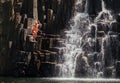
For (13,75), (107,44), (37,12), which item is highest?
(37,12)

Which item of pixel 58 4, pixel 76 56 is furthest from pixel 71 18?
pixel 76 56

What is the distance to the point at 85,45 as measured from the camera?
4779 inches

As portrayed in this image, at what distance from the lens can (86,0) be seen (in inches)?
5379

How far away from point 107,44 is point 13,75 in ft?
93.0

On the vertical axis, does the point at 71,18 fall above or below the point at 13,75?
above

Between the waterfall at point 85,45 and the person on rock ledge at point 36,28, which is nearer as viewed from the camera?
the waterfall at point 85,45

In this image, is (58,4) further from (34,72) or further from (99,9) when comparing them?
(34,72)

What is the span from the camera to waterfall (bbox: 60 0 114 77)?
4560 inches

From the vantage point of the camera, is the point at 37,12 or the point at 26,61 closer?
the point at 26,61

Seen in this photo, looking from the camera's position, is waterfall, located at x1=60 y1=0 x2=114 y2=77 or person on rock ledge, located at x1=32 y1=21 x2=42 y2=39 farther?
person on rock ledge, located at x1=32 y1=21 x2=42 y2=39

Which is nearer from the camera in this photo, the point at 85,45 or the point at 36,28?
the point at 85,45

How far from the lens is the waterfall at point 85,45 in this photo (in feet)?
380

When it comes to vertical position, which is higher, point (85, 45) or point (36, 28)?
point (36, 28)

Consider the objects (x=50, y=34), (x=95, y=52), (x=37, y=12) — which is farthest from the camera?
(x=37, y=12)
